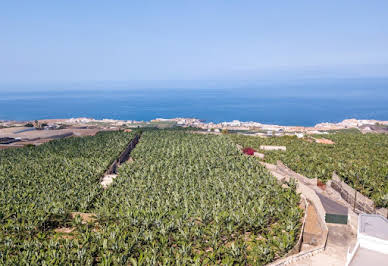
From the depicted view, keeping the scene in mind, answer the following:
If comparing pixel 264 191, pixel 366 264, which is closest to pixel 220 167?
pixel 264 191

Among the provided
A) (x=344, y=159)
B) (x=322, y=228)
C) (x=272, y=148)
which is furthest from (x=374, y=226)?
(x=272, y=148)

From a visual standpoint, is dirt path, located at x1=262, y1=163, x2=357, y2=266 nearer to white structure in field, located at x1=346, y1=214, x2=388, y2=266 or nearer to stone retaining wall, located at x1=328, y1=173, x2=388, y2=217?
stone retaining wall, located at x1=328, y1=173, x2=388, y2=217

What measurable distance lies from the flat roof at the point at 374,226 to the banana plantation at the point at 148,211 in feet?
20.7

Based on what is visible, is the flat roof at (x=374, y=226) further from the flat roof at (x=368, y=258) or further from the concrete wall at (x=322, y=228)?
the concrete wall at (x=322, y=228)

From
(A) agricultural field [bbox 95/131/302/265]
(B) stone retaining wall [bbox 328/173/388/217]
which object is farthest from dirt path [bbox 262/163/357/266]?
(B) stone retaining wall [bbox 328/173/388/217]

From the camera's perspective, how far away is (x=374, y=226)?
13305 millimetres

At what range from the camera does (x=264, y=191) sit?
1212 inches

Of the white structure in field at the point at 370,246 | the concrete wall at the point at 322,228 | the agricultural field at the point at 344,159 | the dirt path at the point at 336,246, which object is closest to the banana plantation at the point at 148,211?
the concrete wall at the point at 322,228

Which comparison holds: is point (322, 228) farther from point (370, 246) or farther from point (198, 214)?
point (370, 246)

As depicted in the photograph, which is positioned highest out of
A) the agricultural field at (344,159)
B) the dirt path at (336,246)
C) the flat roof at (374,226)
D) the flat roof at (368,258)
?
the flat roof at (374,226)

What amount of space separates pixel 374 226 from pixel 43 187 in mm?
31582

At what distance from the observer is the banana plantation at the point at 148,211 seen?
62.7ft

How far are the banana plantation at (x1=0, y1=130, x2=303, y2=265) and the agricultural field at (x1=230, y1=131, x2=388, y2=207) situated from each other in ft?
22.1

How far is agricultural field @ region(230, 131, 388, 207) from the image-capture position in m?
32.6
